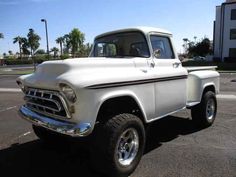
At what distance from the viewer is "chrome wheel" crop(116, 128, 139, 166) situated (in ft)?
12.7

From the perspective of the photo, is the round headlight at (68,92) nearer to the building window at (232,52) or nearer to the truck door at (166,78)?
the truck door at (166,78)

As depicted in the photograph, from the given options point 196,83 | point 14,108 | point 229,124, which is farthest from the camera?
point 14,108

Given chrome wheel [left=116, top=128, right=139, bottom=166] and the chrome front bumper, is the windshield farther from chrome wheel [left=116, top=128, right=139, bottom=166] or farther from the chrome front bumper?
the chrome front bumper

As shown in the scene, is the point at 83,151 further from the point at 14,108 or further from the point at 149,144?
the point at 14,108

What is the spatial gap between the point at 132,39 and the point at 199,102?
2.12 m

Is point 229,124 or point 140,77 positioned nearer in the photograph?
point 140,77

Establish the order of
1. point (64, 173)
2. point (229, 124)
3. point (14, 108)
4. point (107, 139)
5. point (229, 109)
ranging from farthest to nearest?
point (14, 108)
point (229, 109)
point (229, 124)
point (64, 173)
point (107, 139)

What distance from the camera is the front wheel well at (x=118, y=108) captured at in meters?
3.83

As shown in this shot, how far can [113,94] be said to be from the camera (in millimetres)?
3707

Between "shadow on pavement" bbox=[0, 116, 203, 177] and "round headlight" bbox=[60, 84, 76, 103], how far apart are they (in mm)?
1264

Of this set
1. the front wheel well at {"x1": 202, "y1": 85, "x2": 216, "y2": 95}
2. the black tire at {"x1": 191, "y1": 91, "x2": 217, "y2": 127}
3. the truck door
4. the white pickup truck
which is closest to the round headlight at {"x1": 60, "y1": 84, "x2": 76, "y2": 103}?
the white pickup truck

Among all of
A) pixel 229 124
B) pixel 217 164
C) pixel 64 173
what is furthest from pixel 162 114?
pixel 229 124

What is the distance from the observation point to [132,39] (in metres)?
4.97

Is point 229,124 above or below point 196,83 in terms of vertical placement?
below
